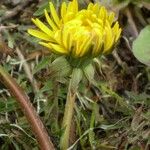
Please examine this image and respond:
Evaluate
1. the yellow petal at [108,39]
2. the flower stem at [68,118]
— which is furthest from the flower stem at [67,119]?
the yellow petal at [108,39]

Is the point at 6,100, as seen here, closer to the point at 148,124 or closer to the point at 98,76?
the point at 98,76

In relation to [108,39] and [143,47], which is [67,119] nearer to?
[108,39]

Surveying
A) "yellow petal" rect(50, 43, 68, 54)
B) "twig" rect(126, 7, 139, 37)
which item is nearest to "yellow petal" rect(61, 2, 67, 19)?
"yellow petal" rect(50, 43, 68, 54)

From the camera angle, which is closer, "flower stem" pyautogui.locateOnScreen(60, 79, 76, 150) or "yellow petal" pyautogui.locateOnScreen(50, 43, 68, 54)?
"yellow petal" pyautogui.locateOnScreen(50, 43, 68, 54)

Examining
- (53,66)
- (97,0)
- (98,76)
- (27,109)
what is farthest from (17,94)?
(97,0)

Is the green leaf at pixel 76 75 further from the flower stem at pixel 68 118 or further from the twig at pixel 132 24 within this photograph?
the twig at pixel 132 24

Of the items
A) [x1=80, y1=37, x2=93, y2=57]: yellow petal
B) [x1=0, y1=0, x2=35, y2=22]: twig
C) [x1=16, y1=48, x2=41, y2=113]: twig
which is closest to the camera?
[x1=80, y1=37, x2=93, y2=57]: yellow petal

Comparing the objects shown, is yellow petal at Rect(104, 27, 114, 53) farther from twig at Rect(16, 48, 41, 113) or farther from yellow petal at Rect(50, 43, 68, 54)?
twig at Rect(16, 48, 41, 113)
